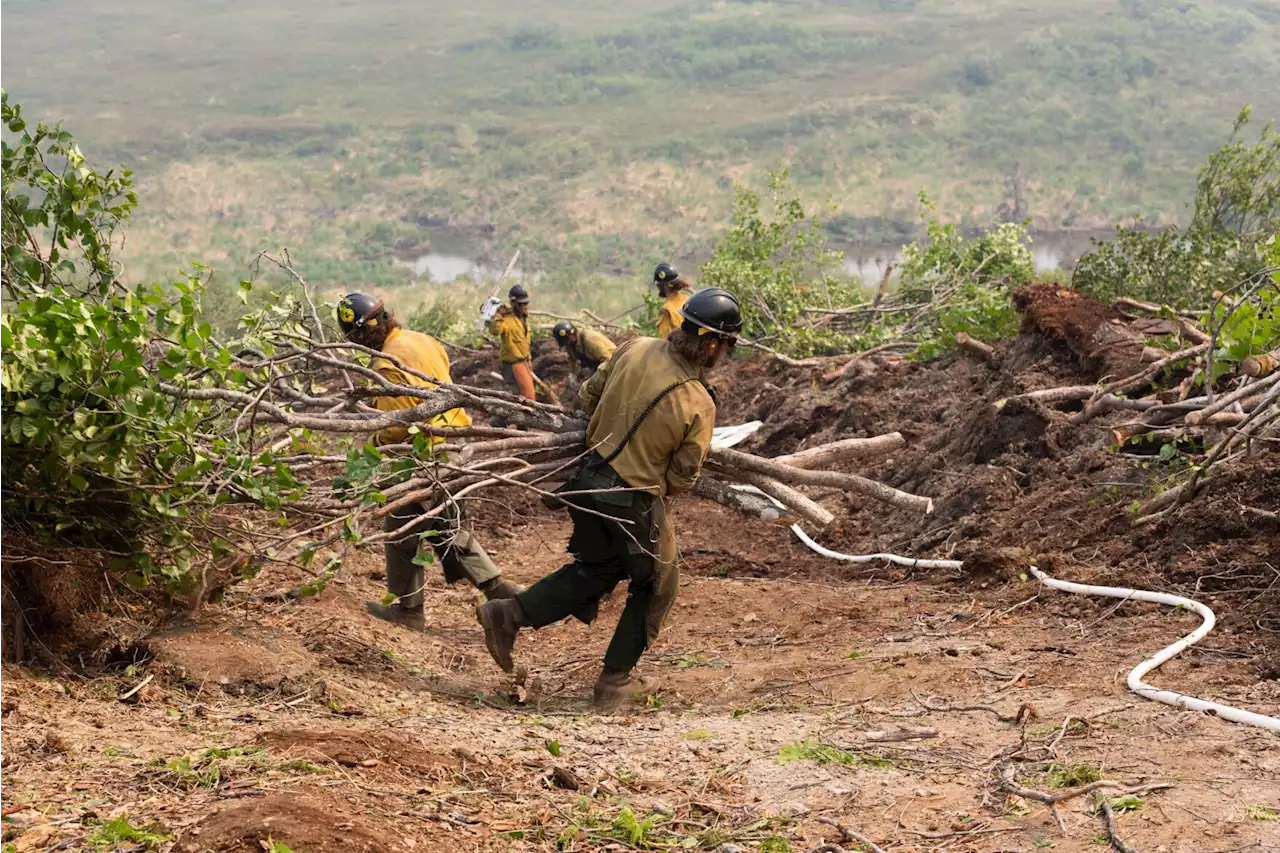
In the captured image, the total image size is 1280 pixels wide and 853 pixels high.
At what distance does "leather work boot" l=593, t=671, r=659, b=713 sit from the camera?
5.31 metres

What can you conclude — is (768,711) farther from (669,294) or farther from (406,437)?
(669,294)

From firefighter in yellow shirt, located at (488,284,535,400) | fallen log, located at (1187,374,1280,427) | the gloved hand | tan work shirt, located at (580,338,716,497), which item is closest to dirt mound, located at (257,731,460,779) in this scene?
tan work shirt, located at (580,338,716,497)

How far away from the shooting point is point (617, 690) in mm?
5320

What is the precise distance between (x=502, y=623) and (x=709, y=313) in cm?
154

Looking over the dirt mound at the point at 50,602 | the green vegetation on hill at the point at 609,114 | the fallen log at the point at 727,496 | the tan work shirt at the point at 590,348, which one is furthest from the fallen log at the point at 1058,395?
the green vegetation on hill at the point at 609,114

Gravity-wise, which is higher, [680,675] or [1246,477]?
[1246,477]

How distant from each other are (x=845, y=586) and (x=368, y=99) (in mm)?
47980

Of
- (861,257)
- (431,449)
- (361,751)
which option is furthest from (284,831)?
(861,257)

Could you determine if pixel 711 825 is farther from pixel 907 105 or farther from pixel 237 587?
pixel 907 105

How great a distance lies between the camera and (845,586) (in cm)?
697

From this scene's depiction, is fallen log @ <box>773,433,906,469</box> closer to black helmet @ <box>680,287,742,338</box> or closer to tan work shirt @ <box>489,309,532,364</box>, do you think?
black helmet @ <box>680,287,742,338</box>

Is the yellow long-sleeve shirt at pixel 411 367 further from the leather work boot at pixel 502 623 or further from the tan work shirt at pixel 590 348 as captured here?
the tan work shirt at pixel 590 348

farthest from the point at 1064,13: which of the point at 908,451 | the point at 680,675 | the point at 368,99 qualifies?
the point at 680,675

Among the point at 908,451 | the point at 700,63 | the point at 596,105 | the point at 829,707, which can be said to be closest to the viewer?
the point at 829,707
